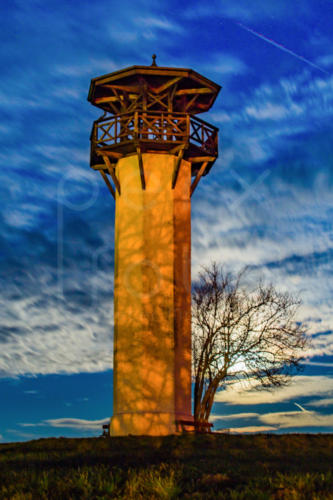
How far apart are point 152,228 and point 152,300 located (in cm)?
311

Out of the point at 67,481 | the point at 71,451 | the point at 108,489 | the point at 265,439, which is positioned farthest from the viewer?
the point at 265,439

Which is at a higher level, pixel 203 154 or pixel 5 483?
pixel 203 154

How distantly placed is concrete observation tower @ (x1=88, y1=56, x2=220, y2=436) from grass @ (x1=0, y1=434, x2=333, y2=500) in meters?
4.05

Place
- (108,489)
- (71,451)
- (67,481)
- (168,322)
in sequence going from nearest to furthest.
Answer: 1. (108,489)
2. (67,481)
3. (71,451)
4. (168,322)

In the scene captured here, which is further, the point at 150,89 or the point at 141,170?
the point at 150,89

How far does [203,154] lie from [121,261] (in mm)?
6288

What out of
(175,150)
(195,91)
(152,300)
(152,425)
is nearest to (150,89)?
(195,91)

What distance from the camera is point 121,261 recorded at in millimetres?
27828

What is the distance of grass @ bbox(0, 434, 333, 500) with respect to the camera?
11758 millimetres

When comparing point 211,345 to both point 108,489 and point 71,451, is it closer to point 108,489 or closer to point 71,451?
point 71,451

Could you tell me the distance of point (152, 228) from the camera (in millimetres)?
27562

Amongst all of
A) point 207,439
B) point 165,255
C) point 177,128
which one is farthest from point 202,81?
point 207,439

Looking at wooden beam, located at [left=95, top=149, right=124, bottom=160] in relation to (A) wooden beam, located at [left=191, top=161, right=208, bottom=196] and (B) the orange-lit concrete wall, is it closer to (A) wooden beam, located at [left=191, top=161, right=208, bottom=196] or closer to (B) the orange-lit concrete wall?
(B) the orange-lit concrete wall

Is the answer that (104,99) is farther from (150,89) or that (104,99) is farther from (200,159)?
(200,159)
